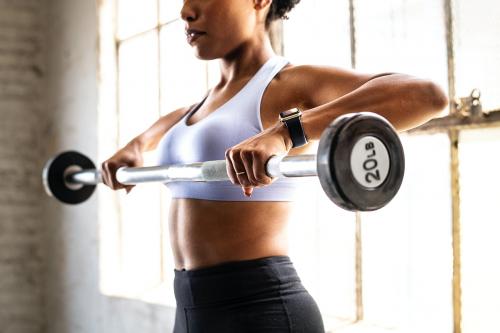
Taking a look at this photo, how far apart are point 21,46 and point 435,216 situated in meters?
3.01

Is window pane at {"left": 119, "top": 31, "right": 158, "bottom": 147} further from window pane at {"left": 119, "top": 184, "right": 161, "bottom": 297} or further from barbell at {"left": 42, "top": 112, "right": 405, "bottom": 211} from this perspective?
barbell at {"left": 42, "top": 112, "right": 405, "bottom": 211}

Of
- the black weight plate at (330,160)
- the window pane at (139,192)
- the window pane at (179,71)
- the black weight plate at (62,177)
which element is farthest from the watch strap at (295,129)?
the window pane at (139,192)

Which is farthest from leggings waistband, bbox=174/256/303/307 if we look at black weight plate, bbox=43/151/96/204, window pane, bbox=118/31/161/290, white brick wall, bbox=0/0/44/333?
white brick wall, bbox=0/0/44/333

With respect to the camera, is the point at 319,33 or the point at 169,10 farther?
the point at 169,10

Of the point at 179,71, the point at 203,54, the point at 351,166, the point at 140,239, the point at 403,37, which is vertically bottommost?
the point at 140,239

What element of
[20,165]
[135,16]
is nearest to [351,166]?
[135,16]

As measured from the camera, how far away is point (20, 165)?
13.4ft

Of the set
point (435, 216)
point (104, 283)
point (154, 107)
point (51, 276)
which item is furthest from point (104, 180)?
point (51, 276)

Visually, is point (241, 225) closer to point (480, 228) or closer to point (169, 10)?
point (480, 228)

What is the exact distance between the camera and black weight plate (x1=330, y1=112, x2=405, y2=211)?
106 centimetres

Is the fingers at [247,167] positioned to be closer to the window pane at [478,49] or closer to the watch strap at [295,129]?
the watch strap at [295,129]

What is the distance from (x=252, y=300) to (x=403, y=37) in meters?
0.96

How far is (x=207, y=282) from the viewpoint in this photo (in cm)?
155

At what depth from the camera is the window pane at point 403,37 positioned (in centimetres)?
193
